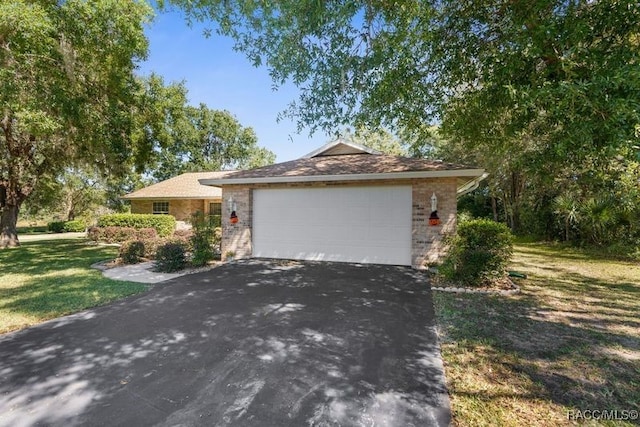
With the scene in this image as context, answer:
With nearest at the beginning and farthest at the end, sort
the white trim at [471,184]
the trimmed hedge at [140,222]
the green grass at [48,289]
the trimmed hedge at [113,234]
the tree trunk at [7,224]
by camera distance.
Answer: the green grass at [48,289] < the white trim at [471,184] < the tree trunk at [7,224] < the trimmed hedge at [113,234] < the trimmed hedge at [140,222]

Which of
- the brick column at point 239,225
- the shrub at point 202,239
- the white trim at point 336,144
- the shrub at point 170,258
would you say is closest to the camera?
the shrub at point 170,258

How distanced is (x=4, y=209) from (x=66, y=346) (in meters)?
15.4

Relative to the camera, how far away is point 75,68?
828 cm

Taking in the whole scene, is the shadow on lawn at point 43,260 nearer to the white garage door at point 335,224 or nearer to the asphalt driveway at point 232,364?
the asphalt driveway at point 232,364

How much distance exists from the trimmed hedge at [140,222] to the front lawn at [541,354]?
631 inches

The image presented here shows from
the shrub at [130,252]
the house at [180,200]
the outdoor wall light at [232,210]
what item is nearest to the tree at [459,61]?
the outdoor wall light at [232,210]

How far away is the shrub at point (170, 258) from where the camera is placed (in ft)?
27.6

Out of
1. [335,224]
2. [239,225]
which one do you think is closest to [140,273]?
[239,225]

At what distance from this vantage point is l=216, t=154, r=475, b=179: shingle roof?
345 inches

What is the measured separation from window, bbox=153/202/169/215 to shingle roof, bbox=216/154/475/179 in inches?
482

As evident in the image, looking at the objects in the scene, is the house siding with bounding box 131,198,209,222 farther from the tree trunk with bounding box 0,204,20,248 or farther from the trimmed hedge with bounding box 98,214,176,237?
the tree trunk with bounding box 0,204,20,248

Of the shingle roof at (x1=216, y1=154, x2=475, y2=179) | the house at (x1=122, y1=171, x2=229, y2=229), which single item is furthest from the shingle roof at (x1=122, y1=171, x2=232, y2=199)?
the shingle roof at (x1=216, y1=154, x2=475, y2=179)

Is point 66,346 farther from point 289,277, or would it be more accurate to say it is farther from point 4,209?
point 4,209

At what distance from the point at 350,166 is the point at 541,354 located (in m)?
7.31
